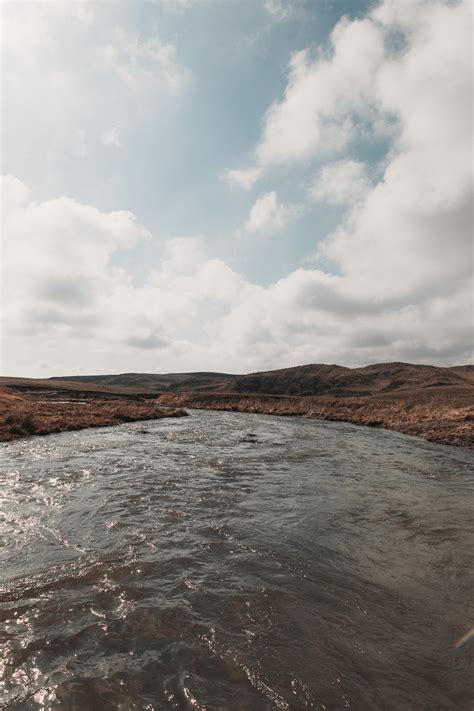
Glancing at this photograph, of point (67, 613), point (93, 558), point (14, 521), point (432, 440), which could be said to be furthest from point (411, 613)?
point (432, 440)

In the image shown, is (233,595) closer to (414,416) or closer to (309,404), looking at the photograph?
(414,416)

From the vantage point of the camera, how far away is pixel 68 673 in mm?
4168

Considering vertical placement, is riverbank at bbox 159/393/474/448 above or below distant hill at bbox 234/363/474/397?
below

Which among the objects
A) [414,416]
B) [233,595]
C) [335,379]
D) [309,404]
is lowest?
[233,595]

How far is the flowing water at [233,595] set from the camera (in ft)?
13.4

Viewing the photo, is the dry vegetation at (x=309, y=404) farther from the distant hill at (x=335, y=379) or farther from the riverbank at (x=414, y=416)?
the distant hill at (x=335, y=379)

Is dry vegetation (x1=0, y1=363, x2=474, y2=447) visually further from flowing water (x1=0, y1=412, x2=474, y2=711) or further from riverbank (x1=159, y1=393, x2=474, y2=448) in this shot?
flowing water (x1=0, y1=412, x2=474, y2=711)

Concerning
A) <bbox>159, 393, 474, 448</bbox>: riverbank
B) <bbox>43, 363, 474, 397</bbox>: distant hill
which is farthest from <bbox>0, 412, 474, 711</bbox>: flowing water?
<bbox>43, 363, 474, 397</bbox>: distant hill

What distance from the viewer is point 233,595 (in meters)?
6.01

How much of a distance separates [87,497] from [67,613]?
21.5ft

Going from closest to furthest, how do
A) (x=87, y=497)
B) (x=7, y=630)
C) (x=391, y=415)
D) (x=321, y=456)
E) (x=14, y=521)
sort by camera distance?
(x=7, y=630) → (x=14, y=521) → (x=87, y=497) → (x=321, y=456) → (x=391, y=415)

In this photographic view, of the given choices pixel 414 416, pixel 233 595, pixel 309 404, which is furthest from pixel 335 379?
pixel 233 595

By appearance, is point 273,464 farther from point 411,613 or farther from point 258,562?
point 411,613

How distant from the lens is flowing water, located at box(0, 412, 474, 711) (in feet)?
13.4
